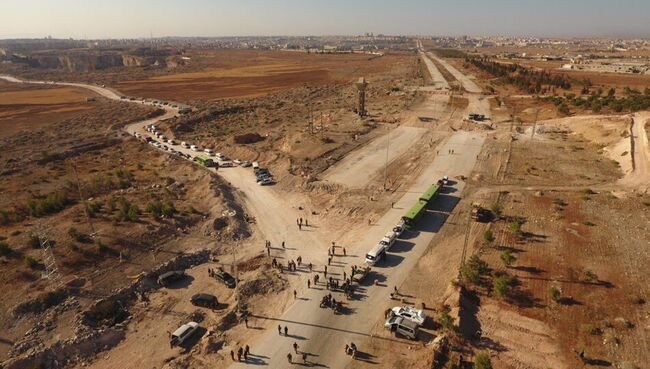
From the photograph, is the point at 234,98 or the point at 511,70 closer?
the point at 234,98

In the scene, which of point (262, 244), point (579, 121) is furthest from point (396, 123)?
point (262, 244)

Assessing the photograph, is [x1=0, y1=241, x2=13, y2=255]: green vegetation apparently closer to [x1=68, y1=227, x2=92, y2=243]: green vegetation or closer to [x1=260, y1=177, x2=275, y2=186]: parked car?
[x1=68, y1=227, x2=92, y2=243]: green vegetation

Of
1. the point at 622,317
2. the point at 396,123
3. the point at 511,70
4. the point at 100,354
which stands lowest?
the point at 100,354

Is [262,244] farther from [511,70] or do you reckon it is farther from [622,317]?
[511,70]

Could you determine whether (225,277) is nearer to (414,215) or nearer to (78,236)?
(78,236)

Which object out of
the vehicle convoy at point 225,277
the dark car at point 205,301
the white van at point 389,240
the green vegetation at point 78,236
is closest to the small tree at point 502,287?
the white van at point 389,240

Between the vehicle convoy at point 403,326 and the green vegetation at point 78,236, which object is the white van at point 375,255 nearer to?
the vehicle convoy at point 403,326
